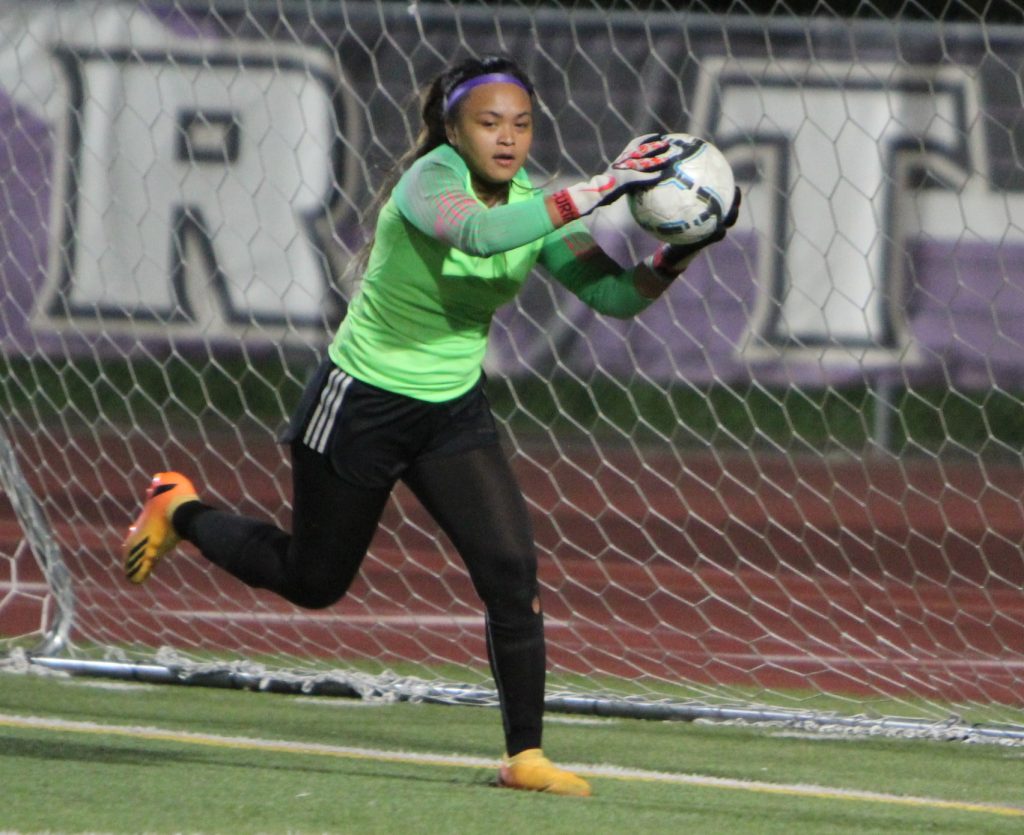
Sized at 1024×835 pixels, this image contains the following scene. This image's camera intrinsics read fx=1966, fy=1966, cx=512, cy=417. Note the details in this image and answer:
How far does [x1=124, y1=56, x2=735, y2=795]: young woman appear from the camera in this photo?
4.52 meters

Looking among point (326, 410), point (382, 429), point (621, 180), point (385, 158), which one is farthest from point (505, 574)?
point (385, 158)

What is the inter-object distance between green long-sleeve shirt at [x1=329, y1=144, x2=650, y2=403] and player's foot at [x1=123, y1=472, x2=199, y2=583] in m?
0.86

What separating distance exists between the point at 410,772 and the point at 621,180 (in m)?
1.64

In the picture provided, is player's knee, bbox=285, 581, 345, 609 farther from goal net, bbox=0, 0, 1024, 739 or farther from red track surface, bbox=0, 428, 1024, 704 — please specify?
red track surface, bbox=0, 428, 1024, 704

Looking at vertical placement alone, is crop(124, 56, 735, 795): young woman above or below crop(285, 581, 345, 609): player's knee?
above

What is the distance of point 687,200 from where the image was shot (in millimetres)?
4332

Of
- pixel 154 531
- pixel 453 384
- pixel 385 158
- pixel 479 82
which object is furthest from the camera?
pixel 385 158

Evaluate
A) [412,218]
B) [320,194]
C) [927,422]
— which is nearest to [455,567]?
[320,194]

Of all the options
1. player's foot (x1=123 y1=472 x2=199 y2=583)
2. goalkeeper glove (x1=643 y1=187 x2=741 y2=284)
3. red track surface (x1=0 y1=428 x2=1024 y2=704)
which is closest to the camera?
goalkeeper glove (x1=643 y1=187 x2=741 y2=284)

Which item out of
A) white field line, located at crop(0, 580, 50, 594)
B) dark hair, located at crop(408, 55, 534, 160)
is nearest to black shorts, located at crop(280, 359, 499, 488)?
dark hair, located at crop(408, 55, 534, 160)

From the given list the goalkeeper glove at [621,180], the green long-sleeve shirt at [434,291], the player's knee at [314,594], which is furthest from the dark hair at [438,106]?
the player's knee at [314,594]

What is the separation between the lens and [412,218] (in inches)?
175

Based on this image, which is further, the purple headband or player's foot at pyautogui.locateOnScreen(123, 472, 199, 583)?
player's foot at pyautogui.locateOnScreen(123, 472, 199, 583)

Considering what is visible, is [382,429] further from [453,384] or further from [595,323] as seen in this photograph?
[595,323]
